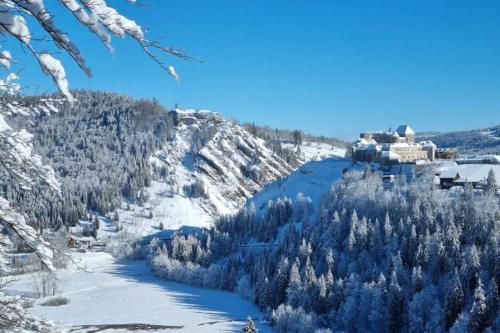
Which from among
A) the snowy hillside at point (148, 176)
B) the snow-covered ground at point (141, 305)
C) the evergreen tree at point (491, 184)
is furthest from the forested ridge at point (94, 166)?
the evergreen tree at point (491, 184)

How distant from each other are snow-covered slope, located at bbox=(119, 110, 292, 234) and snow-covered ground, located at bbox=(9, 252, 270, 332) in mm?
41766

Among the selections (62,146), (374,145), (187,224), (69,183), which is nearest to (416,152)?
(374,145)

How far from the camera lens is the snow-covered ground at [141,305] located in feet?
223

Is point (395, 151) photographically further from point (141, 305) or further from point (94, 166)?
point (94, 166)

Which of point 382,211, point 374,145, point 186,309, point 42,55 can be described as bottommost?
point 186,309

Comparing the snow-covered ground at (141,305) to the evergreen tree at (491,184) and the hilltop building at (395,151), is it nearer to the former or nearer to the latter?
the evergreen tree at (491,184)

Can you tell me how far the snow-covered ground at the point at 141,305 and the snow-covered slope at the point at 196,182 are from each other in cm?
4177

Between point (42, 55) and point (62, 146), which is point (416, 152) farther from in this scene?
point (62, 146)

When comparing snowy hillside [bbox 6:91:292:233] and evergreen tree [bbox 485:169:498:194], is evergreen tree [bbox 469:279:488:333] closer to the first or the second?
evergreen tree [bbox 485:169:498:194]

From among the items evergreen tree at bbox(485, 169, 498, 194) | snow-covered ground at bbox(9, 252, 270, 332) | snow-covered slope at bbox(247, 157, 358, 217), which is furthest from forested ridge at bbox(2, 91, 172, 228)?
evergreen tree at bbox(485, 169, 498, 194)

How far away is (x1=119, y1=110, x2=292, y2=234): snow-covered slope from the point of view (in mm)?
150500

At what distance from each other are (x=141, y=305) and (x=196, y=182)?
91076 mm

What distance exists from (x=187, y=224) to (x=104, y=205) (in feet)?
84.2

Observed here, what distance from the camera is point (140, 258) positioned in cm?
12412
